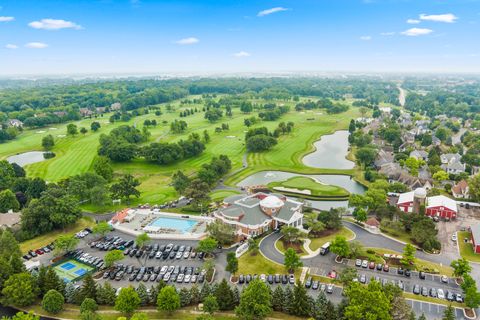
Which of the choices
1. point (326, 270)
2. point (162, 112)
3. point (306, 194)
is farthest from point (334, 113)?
point (326, 270)

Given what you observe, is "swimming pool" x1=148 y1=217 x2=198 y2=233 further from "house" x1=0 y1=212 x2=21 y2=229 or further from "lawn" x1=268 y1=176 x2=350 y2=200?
"lawn" x1=268 y1=176 x2=350 y2=200

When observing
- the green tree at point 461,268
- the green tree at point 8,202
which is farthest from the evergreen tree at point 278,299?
the green tree at point 8,202

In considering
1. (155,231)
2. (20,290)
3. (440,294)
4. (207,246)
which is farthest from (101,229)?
(440,294)

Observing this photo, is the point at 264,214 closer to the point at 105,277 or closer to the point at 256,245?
the point at 256,245

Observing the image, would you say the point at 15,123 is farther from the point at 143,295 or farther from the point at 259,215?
the point at 143,295

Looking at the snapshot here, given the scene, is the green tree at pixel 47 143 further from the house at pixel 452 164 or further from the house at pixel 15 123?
the house at pixel 452 164

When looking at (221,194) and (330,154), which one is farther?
(330,154)
